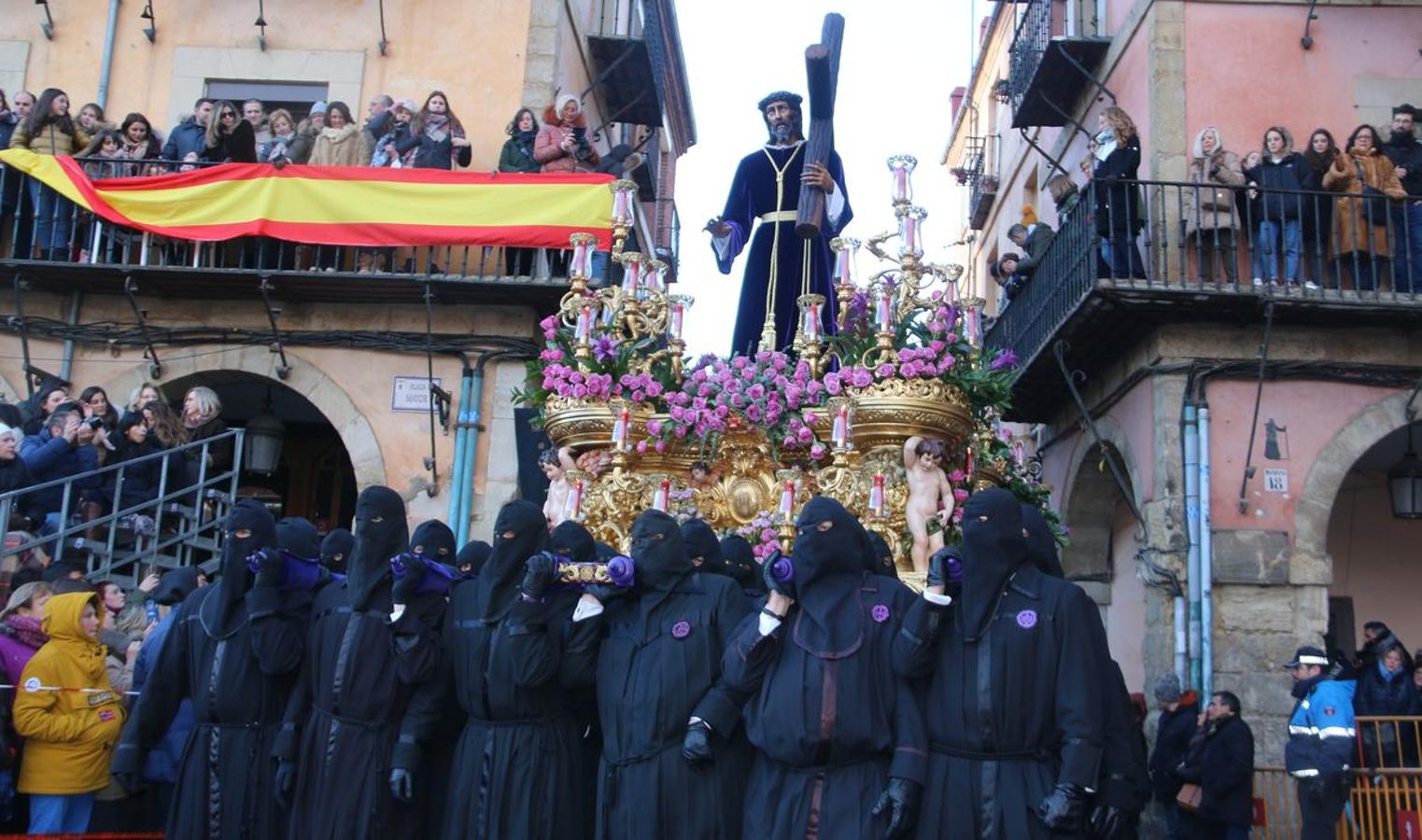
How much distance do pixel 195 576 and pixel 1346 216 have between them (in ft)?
32.3

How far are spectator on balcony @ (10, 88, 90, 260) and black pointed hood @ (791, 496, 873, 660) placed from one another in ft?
31.8

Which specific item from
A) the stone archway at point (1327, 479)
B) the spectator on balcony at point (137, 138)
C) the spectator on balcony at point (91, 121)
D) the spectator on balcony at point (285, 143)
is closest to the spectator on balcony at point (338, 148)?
the spectator on balcony at point (285, 143)

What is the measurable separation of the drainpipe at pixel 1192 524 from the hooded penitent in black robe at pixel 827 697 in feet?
24.0

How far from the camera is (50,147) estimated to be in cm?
1327

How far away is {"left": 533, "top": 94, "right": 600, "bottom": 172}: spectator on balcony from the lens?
1281cm

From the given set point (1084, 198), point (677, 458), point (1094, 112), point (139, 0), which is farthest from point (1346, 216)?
point (139, 0)

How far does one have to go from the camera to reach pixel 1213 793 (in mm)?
9328

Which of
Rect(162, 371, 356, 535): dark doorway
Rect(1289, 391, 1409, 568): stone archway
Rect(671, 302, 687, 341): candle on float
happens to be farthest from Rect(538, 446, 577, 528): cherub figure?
Rect(162, 371, 356, 535): dark doorway

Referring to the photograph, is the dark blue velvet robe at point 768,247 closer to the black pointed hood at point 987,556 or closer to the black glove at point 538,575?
the black glove at point 538,575

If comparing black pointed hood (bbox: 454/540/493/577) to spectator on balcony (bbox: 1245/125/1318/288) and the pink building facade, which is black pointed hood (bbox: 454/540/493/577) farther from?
spectator on balcony (bbox: 1245/125/1318/288)

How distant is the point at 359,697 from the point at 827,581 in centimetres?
224

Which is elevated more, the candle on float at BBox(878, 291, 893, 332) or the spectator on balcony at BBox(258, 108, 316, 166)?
the spectator on balcony at BBox(258, 108, 316, 166)

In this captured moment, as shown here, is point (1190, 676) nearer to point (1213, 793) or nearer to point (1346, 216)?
point (1213, 793)

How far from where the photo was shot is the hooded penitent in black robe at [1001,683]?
502 centimetres
